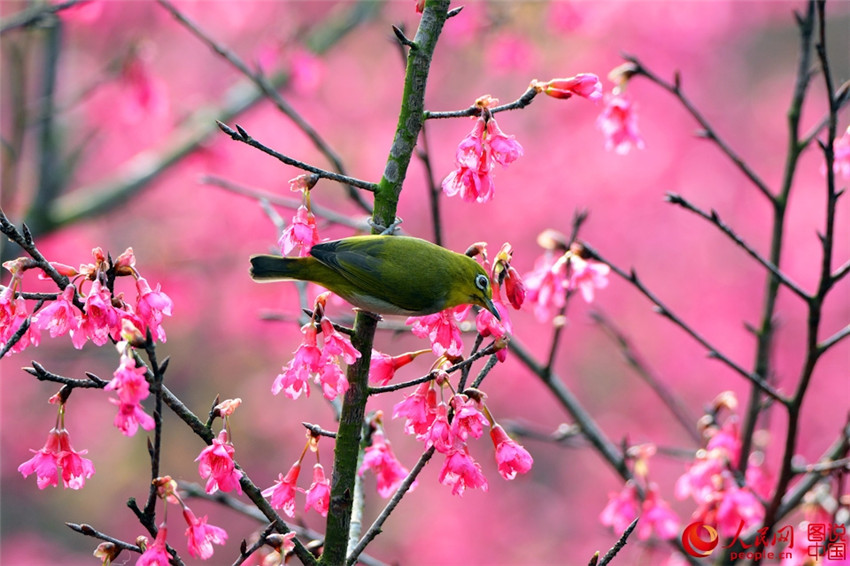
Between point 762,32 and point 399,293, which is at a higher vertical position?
point 762,32

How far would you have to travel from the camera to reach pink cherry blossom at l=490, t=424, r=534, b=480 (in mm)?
1868

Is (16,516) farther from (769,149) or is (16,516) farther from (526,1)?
(769,149)

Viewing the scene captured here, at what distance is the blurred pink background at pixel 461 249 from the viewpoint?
342 inches

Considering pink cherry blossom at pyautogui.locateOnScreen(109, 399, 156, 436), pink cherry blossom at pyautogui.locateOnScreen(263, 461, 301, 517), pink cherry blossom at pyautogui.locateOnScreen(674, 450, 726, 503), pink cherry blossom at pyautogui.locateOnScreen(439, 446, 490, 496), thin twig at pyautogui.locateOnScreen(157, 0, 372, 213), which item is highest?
thin twig at pyautogui.locateOnScreen(157, 0, 372, 213)

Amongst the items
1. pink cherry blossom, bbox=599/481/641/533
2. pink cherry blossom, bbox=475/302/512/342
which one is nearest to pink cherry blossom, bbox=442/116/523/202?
pink cherry blossom, bbox=475/302/512/342

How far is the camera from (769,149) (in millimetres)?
10328

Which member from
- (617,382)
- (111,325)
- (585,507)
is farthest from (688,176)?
(111,325)

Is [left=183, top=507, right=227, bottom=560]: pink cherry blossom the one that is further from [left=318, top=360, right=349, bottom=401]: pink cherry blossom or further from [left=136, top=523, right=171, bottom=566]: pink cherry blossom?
[left=318, top=360, right=349, bottom=401]: pink cherry blossom

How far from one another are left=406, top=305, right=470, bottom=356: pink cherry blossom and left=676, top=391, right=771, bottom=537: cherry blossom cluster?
155 cm

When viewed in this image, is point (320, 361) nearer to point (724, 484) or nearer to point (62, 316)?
point (62, 316)

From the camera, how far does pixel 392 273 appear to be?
2.50 meters

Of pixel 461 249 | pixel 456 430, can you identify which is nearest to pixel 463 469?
pixel 456 430

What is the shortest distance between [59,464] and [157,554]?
1.26 feet

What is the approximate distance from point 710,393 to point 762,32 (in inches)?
276
